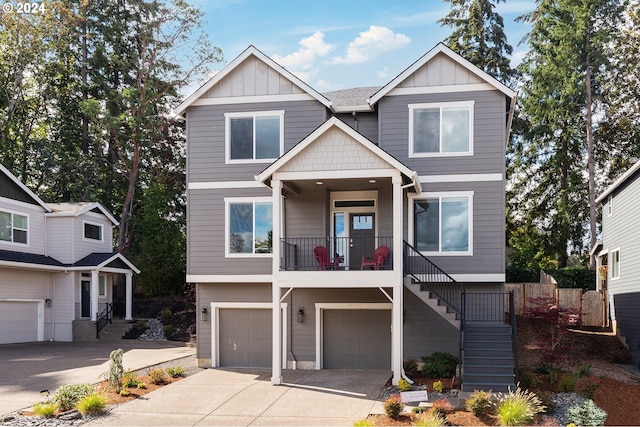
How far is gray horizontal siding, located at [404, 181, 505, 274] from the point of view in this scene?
1639 cm

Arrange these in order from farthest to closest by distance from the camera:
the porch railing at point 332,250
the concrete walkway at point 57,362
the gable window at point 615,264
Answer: the gable window at point 615,264 < the porch railing at point 332,250 < the concrete walkway at point 57,362

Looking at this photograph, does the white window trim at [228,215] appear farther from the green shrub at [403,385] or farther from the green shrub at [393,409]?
the green shrub at [393,409]

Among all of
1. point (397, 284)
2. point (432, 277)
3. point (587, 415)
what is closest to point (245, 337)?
point (397, 284)

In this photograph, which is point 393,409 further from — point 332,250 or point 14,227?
point 14,227

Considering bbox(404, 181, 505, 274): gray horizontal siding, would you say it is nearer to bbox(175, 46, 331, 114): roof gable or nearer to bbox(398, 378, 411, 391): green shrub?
bbox(398, 378, 411, 391): green shrub

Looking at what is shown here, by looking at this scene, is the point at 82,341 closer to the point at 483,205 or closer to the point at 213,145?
the point at 213,145

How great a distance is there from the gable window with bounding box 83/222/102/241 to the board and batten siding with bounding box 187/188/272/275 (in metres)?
12.1

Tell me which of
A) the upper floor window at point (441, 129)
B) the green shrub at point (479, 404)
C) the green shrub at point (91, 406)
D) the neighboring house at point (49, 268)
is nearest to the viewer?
the green shrub at point (479, 404)

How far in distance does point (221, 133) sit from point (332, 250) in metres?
4.85

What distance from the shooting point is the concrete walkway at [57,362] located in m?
13.9

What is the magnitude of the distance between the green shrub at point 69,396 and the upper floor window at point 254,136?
312 inches

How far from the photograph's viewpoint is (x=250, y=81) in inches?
714

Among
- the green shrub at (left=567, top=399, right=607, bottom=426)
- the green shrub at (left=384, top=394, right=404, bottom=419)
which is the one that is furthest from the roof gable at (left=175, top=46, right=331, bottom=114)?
the green shrub at (left=567, top=399, right=607, bottom=426)

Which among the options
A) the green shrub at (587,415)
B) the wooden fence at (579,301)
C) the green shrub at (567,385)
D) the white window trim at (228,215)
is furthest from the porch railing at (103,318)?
the green shrub at (587,415)
